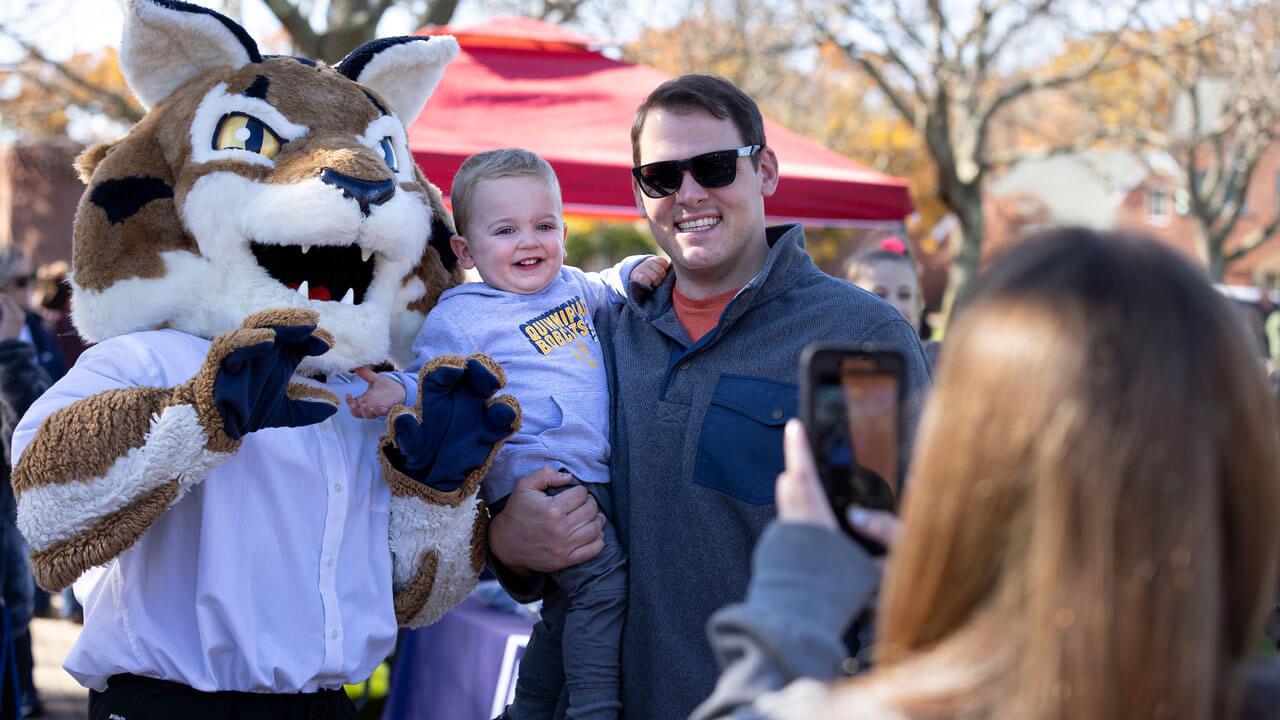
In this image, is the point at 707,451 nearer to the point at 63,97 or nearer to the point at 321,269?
the point at 321,269

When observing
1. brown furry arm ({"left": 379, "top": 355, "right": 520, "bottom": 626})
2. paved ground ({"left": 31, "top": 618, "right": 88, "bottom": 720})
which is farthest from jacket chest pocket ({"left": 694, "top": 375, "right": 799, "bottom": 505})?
paved ground ({"left": 31, "top": 618, "right": 88, "bottom": 720})

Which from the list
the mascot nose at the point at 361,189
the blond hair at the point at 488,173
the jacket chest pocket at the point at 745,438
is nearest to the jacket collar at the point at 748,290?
the jacket chest pocket at the point at 745,438

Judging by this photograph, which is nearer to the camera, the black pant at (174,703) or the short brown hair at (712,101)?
the black pant at (174,703)

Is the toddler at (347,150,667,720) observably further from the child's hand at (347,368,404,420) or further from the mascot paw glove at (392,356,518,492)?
the mascot paw glove at (392,356,518,492)

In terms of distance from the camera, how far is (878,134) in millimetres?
25750

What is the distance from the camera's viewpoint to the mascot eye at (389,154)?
2486mm

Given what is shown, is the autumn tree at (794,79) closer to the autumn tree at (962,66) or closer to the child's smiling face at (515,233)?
the autumn tree at (962,66)

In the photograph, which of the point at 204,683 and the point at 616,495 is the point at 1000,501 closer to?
the point at 616,495

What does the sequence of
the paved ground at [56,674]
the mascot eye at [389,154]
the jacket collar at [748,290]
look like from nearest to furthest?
the jacket collar at [748,290]
the mascot eye at [389,154]
the paved ground at [56,674]

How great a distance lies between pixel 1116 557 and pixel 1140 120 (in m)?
24.1

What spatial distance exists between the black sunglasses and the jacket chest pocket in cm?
49

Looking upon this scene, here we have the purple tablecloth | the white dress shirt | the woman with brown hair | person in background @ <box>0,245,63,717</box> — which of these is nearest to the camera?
the woman with brown hair

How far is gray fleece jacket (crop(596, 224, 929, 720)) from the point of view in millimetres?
2268

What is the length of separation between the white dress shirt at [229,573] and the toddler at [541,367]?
0.28 meters
